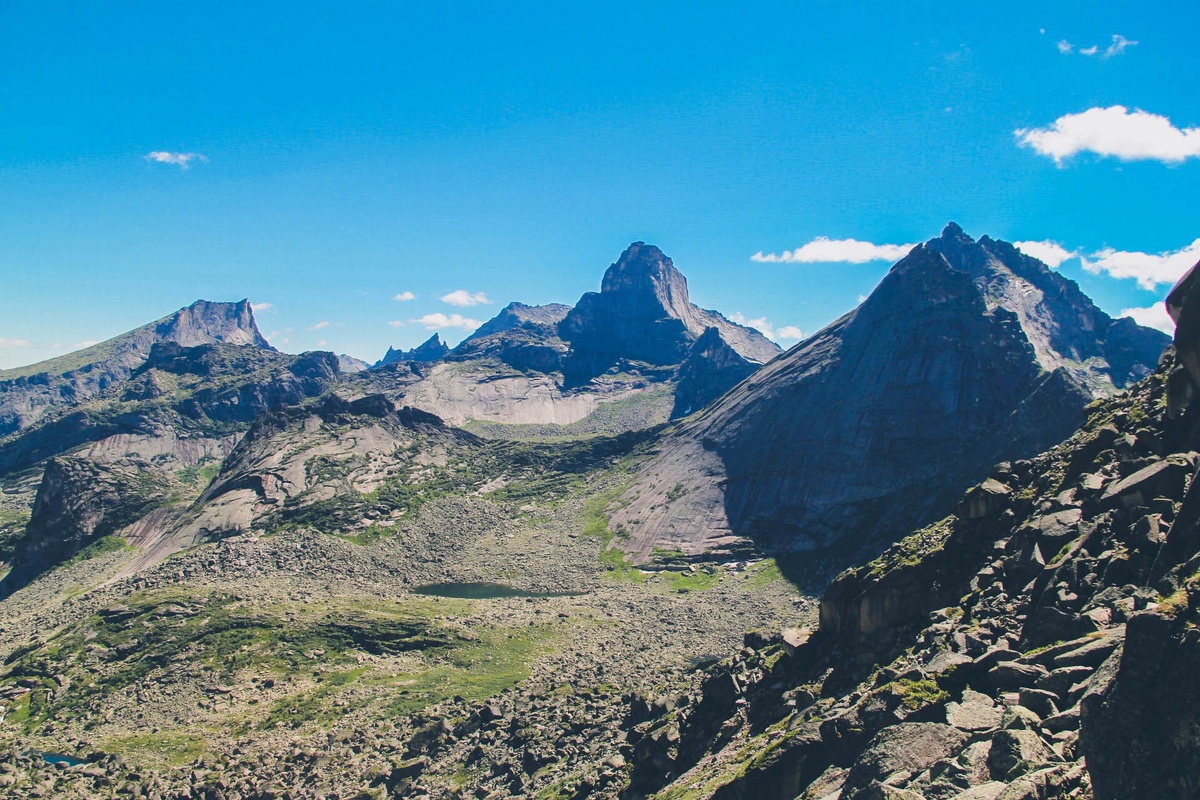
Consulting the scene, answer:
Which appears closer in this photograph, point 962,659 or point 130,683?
point 962,659

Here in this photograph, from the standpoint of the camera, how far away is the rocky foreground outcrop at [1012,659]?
18.5m

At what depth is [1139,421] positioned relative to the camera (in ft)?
121

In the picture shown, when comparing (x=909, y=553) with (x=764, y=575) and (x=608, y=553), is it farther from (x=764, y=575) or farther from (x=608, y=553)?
(x=608, y=553)

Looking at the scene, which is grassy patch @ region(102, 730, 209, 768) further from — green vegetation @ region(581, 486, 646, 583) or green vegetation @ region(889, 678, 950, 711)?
green vegetation @ region(581, 486, 646, 583)

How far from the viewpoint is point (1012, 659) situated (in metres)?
26.9

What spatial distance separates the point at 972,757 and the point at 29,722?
11195 cm

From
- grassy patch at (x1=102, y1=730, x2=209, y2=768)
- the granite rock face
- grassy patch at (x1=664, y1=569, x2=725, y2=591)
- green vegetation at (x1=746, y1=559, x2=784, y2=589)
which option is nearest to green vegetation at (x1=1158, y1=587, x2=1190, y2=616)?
grassy patch at (x1=102, y1=730, x2=209, y2=768)

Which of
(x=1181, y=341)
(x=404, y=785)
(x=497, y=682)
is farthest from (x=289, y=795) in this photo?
(x=1181, y=341)

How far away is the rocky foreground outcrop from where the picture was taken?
18.5 metres

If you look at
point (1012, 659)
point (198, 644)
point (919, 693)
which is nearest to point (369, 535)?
point (198, 644)

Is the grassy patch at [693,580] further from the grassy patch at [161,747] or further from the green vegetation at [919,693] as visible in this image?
the green vegetation at [919,693]

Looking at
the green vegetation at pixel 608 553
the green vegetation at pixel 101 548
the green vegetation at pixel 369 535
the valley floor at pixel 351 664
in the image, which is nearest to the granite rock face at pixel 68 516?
the green vegetation at pixel 101 548

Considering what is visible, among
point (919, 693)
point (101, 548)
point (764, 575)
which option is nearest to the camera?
point (919, 693)

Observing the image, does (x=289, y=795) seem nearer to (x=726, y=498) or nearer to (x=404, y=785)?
(x=404, y=785)
